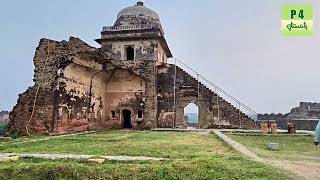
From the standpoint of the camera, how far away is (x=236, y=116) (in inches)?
851

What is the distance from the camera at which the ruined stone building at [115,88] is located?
16688 millimetres

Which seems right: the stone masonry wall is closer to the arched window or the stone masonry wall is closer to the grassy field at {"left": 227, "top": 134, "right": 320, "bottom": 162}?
the arched window

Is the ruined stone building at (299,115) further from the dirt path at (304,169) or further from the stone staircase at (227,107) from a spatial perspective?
the dirt path at (304,169)

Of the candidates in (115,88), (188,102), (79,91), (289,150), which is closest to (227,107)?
(188,102)

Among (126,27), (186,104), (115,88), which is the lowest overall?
(186,104)

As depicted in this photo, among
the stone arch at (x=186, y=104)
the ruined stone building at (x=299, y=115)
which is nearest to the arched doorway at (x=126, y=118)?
the stone arch at (x=186, y=104)

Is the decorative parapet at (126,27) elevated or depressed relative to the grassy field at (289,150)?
elevated

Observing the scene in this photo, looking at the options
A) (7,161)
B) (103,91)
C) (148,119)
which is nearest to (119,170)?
(7,161)

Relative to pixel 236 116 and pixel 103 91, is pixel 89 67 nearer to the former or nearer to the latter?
pixel 103 91

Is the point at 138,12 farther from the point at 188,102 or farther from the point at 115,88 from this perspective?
the point at 188,102

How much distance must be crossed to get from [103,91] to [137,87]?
2.30 metres

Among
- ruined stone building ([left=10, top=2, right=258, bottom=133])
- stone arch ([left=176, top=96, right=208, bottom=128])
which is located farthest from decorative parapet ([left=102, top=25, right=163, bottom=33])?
stone arch ([left=176, top=96, right=208, bottom=128])

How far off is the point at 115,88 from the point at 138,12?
271 inches

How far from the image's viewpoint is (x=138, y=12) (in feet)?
87.8
